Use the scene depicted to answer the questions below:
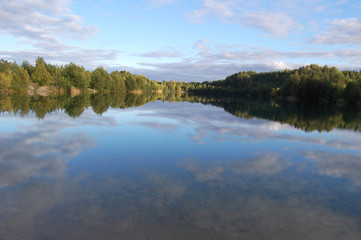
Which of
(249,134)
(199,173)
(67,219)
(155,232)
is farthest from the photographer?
(249,134)

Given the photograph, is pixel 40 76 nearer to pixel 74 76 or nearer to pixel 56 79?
pixel 56 79

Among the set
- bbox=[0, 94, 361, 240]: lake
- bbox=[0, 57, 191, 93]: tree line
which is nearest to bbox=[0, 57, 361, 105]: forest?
bbox=[0, 57, 191, 93]: tree line

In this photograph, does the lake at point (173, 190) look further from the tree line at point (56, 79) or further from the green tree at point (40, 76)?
the green tree at point (40, 76)

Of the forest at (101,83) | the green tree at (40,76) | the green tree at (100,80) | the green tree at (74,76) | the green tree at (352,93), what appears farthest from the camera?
the green tree at (100,80)

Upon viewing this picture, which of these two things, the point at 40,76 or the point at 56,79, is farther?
the point at 56,79

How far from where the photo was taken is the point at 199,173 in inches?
434

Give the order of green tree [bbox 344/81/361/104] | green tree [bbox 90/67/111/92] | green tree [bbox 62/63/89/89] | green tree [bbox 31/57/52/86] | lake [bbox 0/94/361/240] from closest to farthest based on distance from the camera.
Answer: lake [bbox 0/94/361/240] < green tree [bbox 344/81/361/104] < green tree [bbox 31/57/52/86] < green tree [bbox 62/63/89/89] < green tree [bbox 90/67/111/92]

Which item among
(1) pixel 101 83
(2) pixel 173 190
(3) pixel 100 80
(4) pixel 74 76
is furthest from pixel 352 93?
(1) pixel 101 83

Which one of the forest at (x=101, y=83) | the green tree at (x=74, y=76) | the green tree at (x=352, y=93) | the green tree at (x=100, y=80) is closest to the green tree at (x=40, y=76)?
the forest at (x=101, y=83)

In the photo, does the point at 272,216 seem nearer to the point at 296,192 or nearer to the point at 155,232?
the point at 296,192

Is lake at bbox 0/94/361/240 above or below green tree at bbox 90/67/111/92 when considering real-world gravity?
below

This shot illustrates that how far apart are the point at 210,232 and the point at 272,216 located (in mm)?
2168

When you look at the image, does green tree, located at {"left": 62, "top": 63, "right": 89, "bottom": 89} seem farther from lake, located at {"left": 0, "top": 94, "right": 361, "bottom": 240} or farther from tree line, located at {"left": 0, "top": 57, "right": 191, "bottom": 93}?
lake, located at {"left": 0, "top": 94, "right": 361, "bottom": 240}

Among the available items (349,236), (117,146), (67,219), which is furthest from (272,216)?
(117,146)
